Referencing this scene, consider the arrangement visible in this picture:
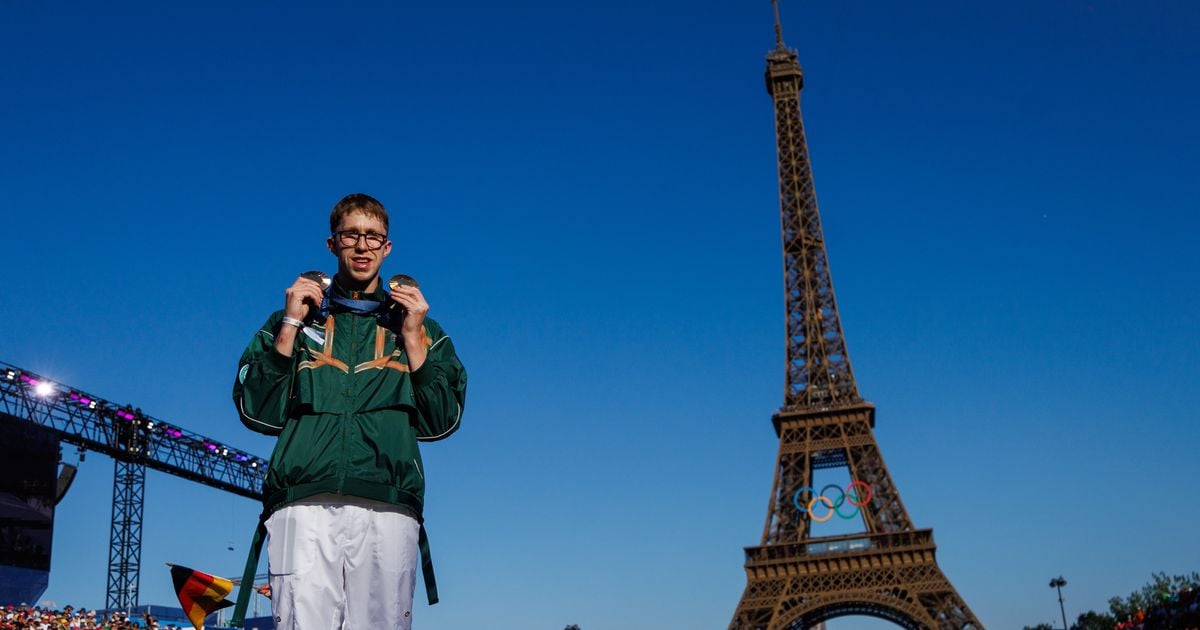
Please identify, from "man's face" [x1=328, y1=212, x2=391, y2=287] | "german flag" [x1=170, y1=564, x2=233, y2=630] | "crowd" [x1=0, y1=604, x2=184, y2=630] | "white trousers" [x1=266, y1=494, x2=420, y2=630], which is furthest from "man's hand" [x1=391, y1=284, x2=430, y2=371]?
"crowd" [x1=0, y1=604, x2=184, y2=630]

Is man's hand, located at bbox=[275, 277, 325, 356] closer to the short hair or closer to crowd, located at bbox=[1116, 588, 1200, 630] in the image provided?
the short hair

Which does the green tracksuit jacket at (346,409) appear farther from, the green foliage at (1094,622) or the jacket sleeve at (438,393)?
the green foliage at (1094,622)

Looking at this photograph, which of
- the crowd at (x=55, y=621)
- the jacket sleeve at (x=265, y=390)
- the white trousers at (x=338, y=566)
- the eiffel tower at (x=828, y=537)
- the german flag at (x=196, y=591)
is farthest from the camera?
the eiffel tower at (x=828, y=537)

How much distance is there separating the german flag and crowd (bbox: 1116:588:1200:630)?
53.2ft

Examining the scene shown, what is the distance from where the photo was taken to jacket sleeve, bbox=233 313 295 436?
400 centimetres

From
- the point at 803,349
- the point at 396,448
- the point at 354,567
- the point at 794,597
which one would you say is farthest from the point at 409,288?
the point at 803,349

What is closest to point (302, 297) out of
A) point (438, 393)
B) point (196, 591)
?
point (438, 393)

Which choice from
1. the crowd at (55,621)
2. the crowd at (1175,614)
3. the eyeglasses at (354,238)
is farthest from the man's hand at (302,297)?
the crowd at (55,621)

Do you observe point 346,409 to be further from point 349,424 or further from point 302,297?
point 302,297

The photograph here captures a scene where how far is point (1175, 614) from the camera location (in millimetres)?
18750

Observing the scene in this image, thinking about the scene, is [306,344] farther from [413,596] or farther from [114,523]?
[114,523]

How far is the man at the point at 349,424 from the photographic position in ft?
12.3

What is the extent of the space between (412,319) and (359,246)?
1.47 feet

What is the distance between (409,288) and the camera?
13.5 feet
